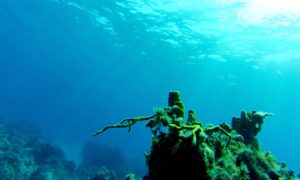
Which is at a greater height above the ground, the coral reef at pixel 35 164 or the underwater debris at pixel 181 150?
the coral reef at pixel 35 164

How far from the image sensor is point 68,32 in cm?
5578

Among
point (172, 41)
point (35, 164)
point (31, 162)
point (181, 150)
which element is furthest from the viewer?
point (172, 41)

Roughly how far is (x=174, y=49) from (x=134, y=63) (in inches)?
805

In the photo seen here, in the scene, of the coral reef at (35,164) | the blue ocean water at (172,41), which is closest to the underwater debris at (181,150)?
the blue ocean water at (172,41)

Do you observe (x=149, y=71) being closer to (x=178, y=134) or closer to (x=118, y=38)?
(x=118, y=38)

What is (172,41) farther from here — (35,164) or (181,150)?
(181,150)

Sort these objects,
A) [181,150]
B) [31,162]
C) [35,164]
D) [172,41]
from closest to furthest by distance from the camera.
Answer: [181,150] → [31,162] → [35,164] → [172,41]

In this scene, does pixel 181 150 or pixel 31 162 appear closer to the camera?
pixel 181 150

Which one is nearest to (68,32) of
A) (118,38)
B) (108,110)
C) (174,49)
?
(118,38)

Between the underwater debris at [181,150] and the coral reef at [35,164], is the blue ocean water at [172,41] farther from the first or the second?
the coral reef at [35,164]

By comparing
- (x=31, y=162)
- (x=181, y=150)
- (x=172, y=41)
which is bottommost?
(x=181, y=150)

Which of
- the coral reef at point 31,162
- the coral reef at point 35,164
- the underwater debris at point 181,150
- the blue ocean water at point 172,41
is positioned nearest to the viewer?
the underwater debris at point 181,150

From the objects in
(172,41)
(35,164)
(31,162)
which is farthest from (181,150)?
(172,41)

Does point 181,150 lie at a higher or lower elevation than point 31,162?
lower
